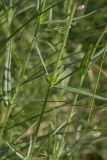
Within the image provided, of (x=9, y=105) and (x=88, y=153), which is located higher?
(x=9, y=105)

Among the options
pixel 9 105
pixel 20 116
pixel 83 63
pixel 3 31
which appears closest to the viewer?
pixel 83 63

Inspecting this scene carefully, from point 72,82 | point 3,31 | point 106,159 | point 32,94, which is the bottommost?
point 106,159

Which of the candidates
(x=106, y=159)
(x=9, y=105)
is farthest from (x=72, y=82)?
(x=9, y=105)

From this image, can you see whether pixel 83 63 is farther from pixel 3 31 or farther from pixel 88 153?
pixel 88 153

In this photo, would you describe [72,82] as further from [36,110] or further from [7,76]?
[7,76]

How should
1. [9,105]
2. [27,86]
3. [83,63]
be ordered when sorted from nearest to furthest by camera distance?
[83,63] < [9,105] < [27,86]

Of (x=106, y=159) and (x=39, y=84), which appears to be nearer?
(x=39, y=84)

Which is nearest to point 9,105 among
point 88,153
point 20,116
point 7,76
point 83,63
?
point 7,76
